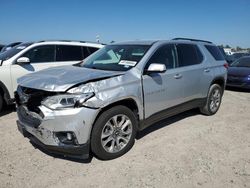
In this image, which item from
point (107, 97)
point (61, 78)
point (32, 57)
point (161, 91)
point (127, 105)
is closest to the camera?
point (107, 97)

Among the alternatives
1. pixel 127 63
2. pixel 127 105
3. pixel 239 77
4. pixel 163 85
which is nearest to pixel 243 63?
pixel 239 77

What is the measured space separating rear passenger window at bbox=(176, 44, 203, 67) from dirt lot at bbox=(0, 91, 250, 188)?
136cm

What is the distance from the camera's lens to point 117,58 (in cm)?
439

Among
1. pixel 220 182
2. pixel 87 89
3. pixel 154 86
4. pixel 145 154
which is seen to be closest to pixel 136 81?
pixel 154 86

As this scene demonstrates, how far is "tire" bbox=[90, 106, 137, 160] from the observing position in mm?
3365

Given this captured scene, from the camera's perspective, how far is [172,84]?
442 centimetres

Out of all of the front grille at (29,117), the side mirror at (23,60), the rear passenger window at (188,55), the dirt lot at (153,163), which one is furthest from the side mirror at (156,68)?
the side mirror at (23,60)

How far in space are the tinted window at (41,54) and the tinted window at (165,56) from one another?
3.41 metres

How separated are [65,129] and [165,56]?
90.7 inches

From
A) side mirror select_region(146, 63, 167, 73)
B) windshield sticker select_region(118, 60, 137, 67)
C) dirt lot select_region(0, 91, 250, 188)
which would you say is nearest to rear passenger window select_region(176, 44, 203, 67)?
side mirror select_region(146, 63, 167, 73)

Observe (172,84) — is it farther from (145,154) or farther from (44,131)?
(44,131)

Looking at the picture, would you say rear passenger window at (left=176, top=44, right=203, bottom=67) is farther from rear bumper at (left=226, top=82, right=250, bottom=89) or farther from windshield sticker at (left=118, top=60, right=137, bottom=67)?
rear bumper at (left=226, top=82, right=250, bottom=89)

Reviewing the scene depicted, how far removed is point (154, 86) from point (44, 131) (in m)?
1.86

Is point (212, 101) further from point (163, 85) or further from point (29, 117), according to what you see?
point (29, 117)
